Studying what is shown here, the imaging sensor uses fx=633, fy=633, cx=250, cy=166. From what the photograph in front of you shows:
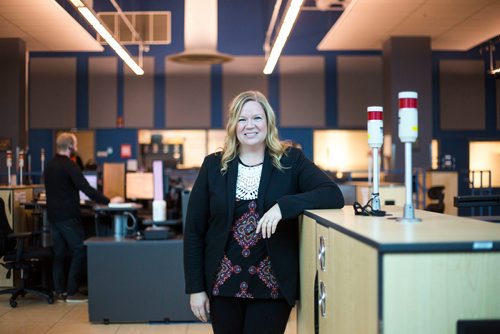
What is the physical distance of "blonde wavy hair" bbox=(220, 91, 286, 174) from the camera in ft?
7.34

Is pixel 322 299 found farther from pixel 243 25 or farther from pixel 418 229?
pixel 243 25

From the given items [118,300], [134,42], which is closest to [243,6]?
[134,42]

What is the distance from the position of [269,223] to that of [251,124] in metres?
0.37

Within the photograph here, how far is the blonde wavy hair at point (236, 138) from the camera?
2.24m

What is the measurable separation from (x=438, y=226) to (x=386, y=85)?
941cm

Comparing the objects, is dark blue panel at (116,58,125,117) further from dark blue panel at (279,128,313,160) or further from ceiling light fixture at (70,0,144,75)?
dark blue panel at (279,128,313,160)

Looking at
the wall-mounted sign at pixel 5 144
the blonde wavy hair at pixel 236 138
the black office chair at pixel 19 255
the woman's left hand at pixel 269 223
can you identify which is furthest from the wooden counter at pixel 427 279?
the wall-mounted sign at pixel 5 144

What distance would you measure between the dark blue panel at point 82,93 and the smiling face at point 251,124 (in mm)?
10931

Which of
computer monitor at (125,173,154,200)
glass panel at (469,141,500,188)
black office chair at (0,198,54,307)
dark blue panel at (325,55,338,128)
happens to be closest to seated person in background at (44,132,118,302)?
black office chair at (0,198,54,307)

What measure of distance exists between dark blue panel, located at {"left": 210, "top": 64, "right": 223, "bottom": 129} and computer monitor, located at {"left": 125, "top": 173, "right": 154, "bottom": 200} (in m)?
6.11

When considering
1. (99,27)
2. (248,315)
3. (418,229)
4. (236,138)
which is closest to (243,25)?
(99,27)

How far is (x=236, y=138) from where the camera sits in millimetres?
2318

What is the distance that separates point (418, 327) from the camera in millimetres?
1403

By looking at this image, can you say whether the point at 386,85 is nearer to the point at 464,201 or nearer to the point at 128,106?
the point at 128,106
